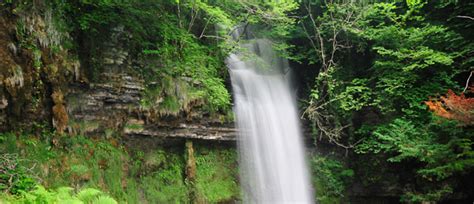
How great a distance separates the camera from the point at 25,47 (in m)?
6.98

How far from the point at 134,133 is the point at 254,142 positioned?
417cm

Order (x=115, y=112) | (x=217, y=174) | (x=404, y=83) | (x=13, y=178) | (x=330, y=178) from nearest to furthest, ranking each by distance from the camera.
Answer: (x=13, y=178) → (x=115, y=112) → (x=217, y=174) → (x=404, y=83) → (x=330, y=178)

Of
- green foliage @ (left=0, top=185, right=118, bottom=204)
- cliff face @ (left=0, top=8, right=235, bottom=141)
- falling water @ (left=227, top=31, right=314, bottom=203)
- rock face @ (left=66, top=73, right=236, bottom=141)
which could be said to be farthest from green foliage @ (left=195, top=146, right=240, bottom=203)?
green foliage @ (left=0, top=185, right=118, bottom=204)

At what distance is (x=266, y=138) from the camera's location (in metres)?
11.5

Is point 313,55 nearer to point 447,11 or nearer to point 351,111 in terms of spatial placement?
point 351,111

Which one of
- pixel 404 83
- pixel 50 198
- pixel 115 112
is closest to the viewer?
pixel 50 198

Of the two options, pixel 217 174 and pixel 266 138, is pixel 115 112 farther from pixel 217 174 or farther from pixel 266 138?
pixel 266 138

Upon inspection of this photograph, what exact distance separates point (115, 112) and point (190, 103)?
2274 millimetres

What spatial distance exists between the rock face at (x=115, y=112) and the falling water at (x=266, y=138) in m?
2.23

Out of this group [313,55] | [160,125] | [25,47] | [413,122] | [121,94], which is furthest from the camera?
[313,55]

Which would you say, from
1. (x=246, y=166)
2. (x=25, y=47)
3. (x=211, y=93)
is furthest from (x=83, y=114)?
(x=246, y=166)

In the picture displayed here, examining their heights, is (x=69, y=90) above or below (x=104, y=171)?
above

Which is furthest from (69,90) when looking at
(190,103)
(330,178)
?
(330,178)

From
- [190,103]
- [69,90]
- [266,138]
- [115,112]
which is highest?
[69,90]
